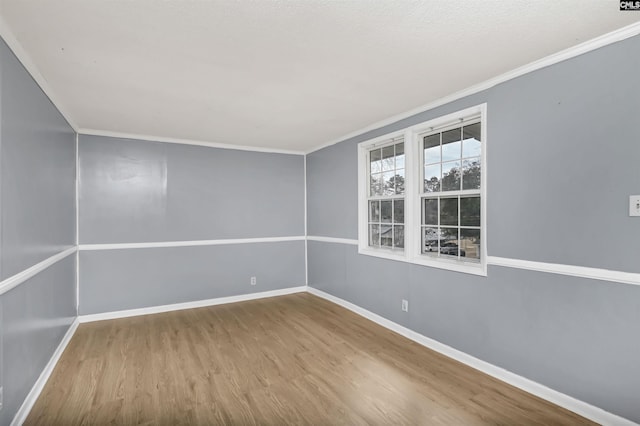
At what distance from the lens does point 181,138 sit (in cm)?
448

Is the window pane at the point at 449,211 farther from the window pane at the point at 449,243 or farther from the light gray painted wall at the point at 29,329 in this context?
the light gray painted wall at the point at 29,329

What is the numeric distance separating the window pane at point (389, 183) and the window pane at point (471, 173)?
0.99 metres

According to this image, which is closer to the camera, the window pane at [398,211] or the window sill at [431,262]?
the window sill at [431,262]

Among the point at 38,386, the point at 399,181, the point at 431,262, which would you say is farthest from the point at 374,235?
the point at 38,386

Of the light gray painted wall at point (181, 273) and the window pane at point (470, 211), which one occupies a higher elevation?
the window pane at point (470, 211)

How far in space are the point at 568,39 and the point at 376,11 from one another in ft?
4.50

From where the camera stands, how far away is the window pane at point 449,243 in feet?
9.99

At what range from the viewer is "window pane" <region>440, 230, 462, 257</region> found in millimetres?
3046

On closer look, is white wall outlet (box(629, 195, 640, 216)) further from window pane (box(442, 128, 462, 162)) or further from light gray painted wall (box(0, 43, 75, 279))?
light gray painted wall (box(0, 43, 75, 279))

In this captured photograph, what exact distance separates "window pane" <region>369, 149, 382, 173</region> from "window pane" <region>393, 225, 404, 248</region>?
840mm

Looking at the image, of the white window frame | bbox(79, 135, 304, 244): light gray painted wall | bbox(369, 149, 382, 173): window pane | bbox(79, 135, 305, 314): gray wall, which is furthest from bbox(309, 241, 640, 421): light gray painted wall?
bbox(79, 135, 304, 244): light gray painted wall

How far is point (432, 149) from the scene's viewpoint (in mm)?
3275

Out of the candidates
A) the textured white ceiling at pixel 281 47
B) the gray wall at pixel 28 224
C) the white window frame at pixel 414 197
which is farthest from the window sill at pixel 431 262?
the gray wall at pixel 28 224

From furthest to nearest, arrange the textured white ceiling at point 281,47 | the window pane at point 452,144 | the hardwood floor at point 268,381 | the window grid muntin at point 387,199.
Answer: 1. the window grid muntin at point 387,199
2. the window pane at point 452,144
3. the hardwood floor at point 268,381
4. the textured white ceiling at point 281,47
